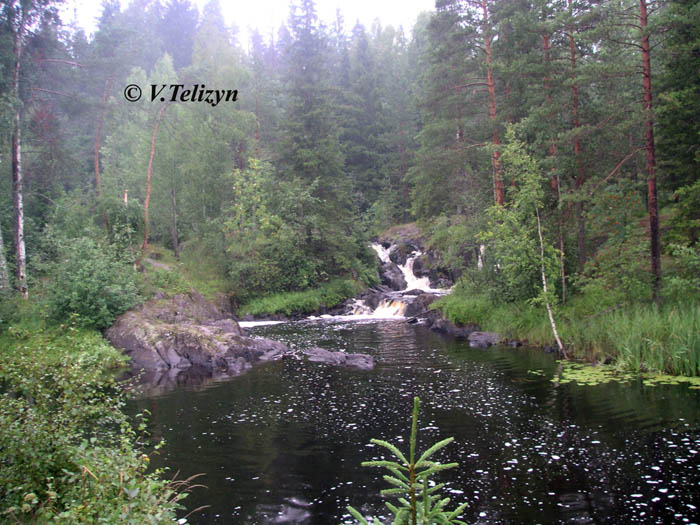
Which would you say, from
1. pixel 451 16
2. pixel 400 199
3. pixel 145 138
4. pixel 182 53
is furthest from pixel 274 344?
pixel 182 53

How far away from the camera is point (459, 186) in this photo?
28578 mm

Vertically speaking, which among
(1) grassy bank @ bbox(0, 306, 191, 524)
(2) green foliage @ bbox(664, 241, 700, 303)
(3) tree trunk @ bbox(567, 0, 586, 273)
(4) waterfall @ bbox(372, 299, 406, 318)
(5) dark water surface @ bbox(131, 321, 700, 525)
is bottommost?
(5) dark water surface @ bbox(131, 321, 700, 525)

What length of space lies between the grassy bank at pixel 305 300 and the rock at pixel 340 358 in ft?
39.2

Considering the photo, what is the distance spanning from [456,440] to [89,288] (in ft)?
48.3

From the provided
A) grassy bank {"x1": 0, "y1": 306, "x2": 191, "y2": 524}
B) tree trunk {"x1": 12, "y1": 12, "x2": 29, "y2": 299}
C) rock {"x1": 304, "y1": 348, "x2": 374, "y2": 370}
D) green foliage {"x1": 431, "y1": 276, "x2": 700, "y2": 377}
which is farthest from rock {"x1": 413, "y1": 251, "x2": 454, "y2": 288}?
grassy bank {"x1": 0, "y1": 306, "x2": 191, "y2": 524}

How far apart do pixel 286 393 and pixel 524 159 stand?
10.8 m

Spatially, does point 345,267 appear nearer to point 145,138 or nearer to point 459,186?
point 459,186

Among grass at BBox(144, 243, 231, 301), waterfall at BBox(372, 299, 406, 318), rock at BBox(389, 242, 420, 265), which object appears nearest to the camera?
grass at BBox(144, 243, 231, 301)

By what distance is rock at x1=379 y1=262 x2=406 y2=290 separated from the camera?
114 ft

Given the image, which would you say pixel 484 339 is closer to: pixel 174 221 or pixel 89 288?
pixel 89 288

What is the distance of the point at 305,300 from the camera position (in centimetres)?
3062

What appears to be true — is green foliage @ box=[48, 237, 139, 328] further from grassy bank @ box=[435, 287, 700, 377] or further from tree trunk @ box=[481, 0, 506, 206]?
tree trunk @ box=[481, 0, 506, 206]

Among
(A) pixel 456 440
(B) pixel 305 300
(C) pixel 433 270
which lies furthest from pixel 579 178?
(B) pixel 305 300

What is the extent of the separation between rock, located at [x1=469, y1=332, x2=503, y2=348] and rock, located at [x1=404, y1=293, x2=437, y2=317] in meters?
6.30
